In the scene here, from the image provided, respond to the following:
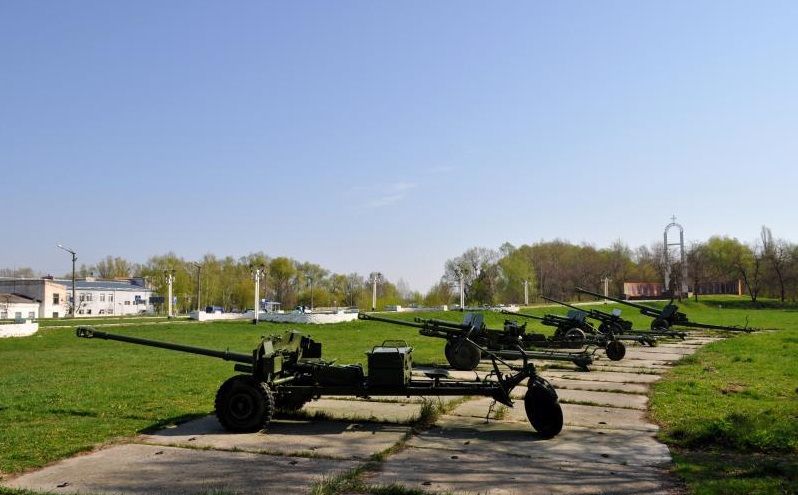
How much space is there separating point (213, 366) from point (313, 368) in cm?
815

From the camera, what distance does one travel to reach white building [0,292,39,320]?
67.2 m

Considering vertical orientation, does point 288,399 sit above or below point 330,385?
below

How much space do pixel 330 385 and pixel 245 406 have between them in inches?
40.7

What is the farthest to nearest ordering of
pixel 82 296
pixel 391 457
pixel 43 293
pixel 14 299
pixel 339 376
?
1. pixel 82 296
2. pixel 43 293
3. pixel 14 299
4. pixel 339 376
5. pixel 391 457

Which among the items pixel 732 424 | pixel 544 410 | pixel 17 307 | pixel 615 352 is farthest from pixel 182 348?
pixel 17 307

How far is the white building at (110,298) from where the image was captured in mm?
84250

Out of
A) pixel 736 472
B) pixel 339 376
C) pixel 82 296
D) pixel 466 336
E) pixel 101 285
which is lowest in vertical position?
pixel 736 472

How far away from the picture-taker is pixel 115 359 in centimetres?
1798

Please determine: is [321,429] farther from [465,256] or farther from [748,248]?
[748,248]

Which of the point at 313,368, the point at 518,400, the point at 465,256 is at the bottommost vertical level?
the point at 518,400

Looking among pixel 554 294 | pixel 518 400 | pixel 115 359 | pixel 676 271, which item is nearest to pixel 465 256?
pixel 554 294

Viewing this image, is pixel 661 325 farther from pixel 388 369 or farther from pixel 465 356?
pixel 388 369

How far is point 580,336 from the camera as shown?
18.6 metres

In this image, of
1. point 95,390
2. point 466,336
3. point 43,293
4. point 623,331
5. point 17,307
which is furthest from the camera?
point 43,293
